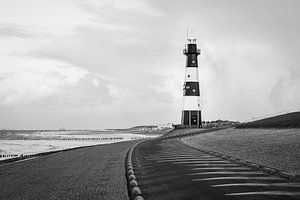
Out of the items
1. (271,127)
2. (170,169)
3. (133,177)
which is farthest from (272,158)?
(271,127)

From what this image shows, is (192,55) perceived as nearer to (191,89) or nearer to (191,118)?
(191,89)

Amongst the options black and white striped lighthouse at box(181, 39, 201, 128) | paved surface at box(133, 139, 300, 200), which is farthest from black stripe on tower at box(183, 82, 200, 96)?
paved surface at box(133, 139, 300, 200)

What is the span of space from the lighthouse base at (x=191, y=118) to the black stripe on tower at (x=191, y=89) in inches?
110

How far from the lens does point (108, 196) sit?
12734 mm

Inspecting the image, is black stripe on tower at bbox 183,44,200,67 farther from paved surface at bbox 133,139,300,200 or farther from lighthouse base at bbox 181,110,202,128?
paved surface at bbox 133,139,300,200

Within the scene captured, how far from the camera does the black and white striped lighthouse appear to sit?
7212cm

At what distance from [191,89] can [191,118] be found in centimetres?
465

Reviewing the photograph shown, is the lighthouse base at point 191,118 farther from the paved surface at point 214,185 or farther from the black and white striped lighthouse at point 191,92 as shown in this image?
the paved surface at point 214,185

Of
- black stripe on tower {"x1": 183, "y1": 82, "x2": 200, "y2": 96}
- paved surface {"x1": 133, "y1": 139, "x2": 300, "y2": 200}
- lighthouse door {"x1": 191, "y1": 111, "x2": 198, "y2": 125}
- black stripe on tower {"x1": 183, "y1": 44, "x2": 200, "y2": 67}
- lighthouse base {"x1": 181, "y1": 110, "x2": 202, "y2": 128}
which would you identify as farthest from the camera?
black stripe on tower {"x1": 183, "y1": 44, "x2": 200, "y2": 67}

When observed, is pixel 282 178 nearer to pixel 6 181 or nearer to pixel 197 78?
pixel 6 181

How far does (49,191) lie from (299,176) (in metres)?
8.17

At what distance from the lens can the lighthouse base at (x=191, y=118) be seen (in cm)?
7262

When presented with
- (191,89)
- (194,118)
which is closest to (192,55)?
(191,89)

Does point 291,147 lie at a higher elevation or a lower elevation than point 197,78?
lower
